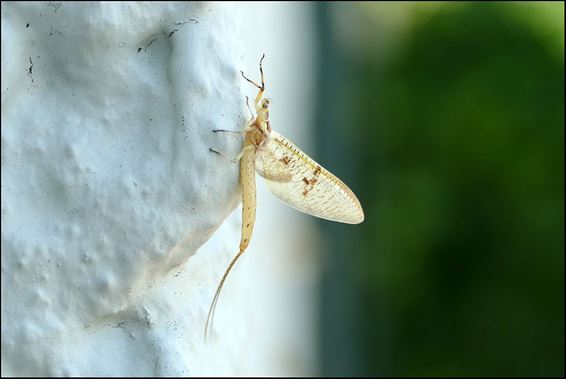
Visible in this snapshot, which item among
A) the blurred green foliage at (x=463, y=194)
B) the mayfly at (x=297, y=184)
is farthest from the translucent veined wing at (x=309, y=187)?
the blurred green foliage at (x=463, y=194)

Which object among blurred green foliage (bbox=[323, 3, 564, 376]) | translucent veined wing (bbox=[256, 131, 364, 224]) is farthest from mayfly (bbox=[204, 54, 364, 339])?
blurred green foliage (bbox=[323, 3, 564, 376])

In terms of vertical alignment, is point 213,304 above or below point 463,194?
above

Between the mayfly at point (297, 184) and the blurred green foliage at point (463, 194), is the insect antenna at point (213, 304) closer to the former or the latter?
the mayfly at point (297, 184)

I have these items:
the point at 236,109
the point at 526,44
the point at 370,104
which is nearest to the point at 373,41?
the point at 370,104

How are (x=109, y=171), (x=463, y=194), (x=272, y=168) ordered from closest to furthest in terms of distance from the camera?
1. (x=109, y=171)
2. (x=272, y=168)
3. (x=463, y=194)

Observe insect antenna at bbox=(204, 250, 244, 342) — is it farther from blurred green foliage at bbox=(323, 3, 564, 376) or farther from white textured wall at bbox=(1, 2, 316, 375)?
blurred green foliage at bbox=(323, 3, 564, 376)

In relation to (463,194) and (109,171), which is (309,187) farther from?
(463,194)

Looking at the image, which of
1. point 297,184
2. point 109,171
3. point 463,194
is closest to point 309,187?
point 297,184
